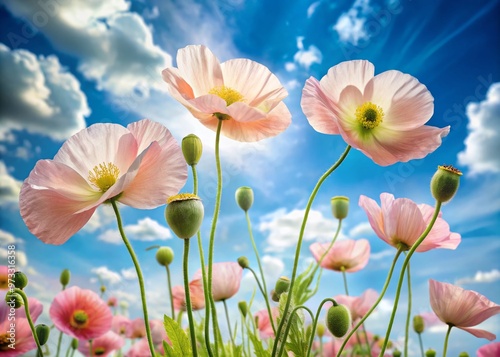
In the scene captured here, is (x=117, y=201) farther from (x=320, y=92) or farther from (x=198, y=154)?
(x=320, y=92)

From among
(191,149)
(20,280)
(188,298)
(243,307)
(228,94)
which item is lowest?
(188,298)

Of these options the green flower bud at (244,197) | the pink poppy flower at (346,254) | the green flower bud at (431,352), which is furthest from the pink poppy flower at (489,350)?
the green flower bud at (244,197)

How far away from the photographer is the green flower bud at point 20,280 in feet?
3.20

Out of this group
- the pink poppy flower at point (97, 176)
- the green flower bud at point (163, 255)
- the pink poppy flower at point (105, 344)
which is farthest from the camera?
the pink poppy flower at point (105, 344)

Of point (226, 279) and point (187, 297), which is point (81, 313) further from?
point (187, 297)

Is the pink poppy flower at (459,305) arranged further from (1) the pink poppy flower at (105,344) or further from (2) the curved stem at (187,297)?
(1) the pink poppy flower at (105,344)

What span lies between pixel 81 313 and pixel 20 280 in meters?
0.43

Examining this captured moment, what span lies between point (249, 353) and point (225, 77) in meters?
0.64

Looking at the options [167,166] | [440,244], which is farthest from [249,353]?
[167,166]

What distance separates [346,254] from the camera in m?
1.49

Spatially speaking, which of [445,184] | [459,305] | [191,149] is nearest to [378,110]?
[445,184]

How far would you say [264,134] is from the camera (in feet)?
2.99

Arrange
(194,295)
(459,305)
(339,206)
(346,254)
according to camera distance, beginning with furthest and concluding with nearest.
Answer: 1. (346,254)
2. (339,206)
3. (194,295)
4. (459,305)

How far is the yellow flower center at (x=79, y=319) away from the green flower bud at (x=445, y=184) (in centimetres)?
102
